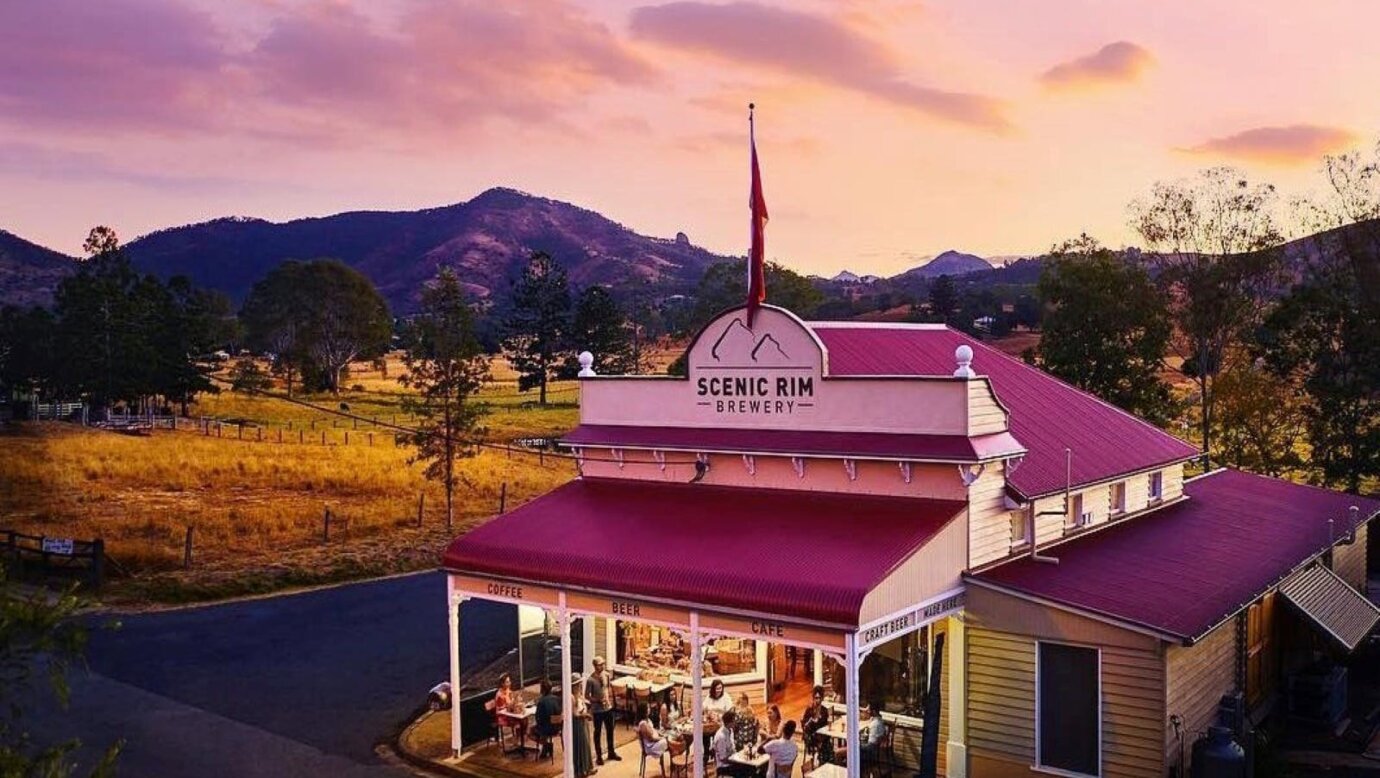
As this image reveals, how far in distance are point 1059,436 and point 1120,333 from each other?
21012mm

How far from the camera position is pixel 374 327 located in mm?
109000

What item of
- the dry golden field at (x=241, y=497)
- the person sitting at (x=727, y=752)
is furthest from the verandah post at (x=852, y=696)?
the dry golden field at (x=241, y=497)

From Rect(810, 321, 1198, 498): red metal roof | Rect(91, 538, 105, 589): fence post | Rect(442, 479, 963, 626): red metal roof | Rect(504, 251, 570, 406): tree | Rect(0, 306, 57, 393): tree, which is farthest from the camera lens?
Rect(504, 251, 570, 406): tree

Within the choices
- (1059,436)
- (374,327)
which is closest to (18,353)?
(374,327)

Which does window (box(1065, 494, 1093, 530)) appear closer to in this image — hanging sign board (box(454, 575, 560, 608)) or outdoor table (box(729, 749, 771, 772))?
outdoor table (box(729, 749, 771, 772))

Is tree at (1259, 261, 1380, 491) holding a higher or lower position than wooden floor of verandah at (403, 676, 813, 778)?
higher

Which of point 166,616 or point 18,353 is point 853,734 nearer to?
point 166,616

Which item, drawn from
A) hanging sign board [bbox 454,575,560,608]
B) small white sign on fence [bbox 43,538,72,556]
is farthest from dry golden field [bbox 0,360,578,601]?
hanging sign board [bbox 454,575,560,608]

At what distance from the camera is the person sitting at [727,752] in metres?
14.8

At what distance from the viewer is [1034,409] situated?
2094 cm

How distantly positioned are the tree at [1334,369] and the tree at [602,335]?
5377cm

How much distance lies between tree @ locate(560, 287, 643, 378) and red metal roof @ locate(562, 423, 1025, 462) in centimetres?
6612

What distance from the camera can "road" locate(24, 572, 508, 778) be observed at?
17.2m

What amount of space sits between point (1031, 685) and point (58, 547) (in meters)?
25.4
